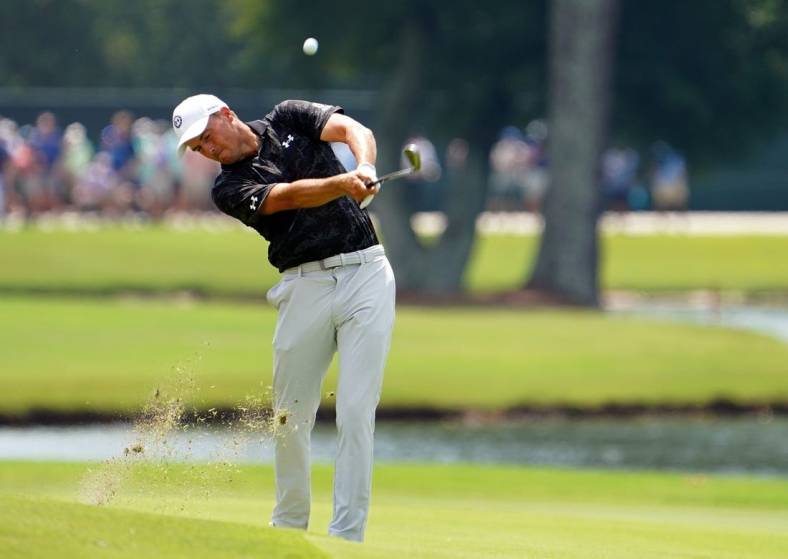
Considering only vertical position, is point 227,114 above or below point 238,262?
above

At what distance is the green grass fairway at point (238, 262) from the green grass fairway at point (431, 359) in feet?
19.7

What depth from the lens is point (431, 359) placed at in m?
21.8

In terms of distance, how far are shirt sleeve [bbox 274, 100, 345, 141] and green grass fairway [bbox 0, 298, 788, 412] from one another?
10.4 m

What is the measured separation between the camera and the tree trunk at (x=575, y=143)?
27.8 metres

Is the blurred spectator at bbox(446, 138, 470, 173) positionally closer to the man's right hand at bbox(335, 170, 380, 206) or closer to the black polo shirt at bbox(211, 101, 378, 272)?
the black polo shirt at bbox(211, 101, 378, 272)

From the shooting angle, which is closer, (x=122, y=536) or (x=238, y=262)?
(x=122, y=536)

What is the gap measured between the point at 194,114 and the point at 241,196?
385 millimetres

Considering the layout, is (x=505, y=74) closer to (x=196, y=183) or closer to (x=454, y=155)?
(x=454, y=155)

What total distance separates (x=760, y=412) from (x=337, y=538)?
13.7 metres

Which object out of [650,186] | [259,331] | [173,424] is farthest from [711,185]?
[173,424]

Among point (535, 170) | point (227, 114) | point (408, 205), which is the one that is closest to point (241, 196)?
point (227, 114)

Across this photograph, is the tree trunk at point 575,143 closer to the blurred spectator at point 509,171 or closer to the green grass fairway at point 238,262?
the green grass fairway at point 238,262

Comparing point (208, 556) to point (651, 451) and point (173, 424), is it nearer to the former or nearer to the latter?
point (173, 424)

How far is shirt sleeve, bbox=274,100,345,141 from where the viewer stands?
8.24m
